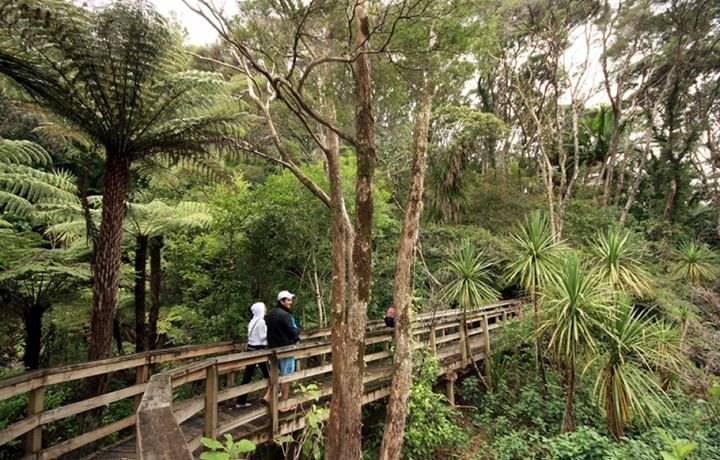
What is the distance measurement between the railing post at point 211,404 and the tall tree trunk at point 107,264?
7.90 feet

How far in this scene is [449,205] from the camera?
1205 centimetres

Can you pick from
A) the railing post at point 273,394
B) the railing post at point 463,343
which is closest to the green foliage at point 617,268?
the railing post at point 463,343

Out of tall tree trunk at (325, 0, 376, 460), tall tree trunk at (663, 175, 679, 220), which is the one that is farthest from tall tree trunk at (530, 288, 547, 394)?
tall tree trunk at (663, 175, 679, 220)

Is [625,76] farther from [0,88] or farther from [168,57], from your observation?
[0,88]

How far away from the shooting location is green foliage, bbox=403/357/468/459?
577 cm

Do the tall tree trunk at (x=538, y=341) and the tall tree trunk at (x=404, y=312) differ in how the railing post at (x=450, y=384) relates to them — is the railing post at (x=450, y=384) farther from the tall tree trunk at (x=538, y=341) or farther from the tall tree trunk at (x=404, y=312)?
the tall tree trunk at (x=404, y=312)

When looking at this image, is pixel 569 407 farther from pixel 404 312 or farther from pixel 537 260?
pixel 404 312

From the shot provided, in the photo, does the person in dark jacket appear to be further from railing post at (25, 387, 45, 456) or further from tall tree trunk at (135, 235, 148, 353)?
tall tree trunk at (135, 235, 148, 353)

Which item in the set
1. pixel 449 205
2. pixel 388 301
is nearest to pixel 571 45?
pixel 449 205

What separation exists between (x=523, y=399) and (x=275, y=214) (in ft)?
19.3

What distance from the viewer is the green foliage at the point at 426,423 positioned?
18.9 feet

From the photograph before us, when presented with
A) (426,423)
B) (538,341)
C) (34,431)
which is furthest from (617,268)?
(34,431)

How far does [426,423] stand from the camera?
237 inches

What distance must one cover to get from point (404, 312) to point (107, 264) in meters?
3.93
